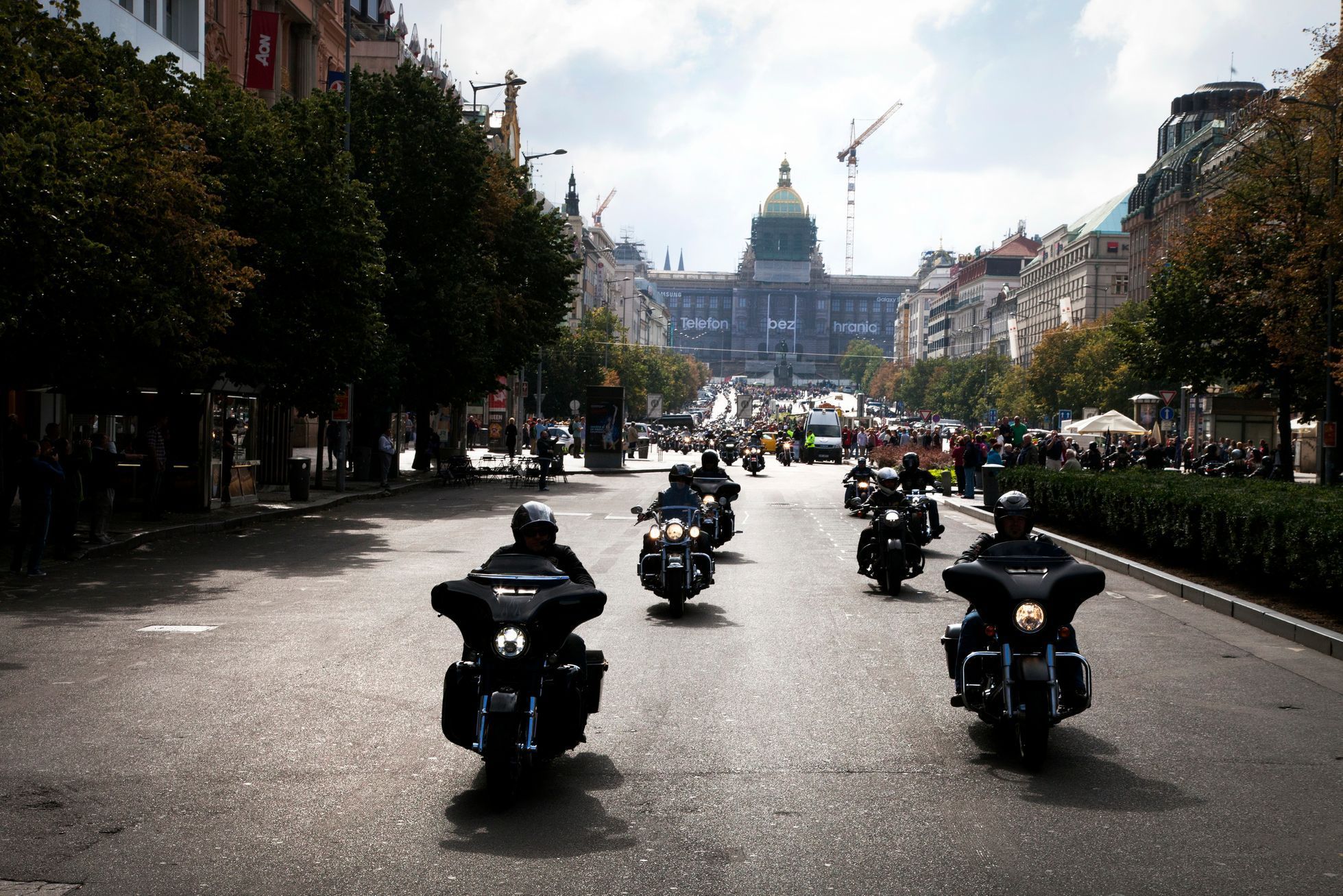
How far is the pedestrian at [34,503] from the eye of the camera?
16531 mm

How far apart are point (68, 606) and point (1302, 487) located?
49.5 ft

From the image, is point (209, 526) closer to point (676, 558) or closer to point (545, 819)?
point (676, 558)

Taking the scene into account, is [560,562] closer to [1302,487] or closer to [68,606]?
[68,606]

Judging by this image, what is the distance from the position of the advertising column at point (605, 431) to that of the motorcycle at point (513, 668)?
159ft

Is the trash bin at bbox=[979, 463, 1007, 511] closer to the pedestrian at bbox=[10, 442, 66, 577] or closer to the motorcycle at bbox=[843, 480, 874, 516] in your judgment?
the motorcycle at bbox=[843, 480, 874, 516]

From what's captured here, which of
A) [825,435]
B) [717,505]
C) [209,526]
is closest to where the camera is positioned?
[717,505]

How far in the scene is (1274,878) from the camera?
5.65 m

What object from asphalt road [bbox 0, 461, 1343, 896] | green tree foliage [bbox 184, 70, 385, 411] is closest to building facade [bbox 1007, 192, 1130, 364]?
green tree foliage [bbox 184, 70, 385, 411]

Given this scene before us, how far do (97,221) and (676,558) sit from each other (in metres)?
10.4

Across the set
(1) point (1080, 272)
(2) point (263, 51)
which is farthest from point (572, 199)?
(2) point (263, 51)

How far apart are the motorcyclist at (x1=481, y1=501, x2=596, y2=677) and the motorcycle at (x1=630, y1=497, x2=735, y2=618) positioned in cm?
610

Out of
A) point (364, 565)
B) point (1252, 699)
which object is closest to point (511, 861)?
point (1252, 699)

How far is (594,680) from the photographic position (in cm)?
758

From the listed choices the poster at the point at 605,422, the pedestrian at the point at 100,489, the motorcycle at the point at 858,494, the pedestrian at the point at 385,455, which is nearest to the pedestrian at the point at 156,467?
the pedestrian at the point at 100,489
